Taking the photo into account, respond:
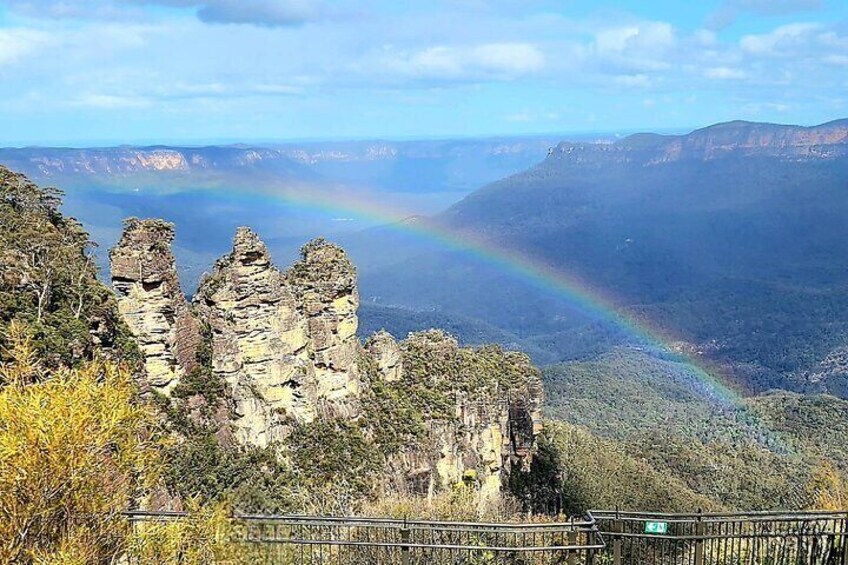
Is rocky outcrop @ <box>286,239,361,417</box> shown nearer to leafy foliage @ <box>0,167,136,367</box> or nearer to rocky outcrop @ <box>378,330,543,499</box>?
rocky outcrop @ <box>378,330,543,499</box>

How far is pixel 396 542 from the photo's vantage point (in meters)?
12.9

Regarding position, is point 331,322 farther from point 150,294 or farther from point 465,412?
point 465,412

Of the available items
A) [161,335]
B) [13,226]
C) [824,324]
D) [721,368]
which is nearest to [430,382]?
[161,335]

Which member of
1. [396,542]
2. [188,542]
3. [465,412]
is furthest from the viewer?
[465,412]

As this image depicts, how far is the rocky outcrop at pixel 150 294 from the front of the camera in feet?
82.3

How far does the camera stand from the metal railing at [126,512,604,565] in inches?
444

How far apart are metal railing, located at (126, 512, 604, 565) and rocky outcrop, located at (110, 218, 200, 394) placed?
11.1m

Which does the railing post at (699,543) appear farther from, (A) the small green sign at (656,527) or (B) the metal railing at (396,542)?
(B) the metal railing at (396,542)

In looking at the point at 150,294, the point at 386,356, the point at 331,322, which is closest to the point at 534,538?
the point at 150,294

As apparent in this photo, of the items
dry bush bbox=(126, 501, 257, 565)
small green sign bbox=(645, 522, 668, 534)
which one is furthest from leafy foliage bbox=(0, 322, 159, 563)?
small green sign bbox=(645, 522, 668, 534)

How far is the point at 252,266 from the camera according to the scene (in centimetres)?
2789

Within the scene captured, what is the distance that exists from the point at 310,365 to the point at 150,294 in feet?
23.6

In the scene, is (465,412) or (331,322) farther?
(465,412)

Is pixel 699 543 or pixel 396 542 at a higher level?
pixel 699 543
